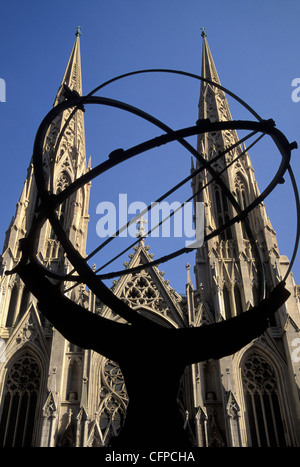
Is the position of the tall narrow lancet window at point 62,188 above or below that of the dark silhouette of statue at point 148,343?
above

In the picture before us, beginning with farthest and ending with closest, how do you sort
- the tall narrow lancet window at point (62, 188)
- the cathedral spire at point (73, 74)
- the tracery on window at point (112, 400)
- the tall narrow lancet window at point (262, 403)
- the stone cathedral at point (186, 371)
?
the cathedral spire at point (73, 74), the tall narrow lancet window at point (62, 188), the tracery on window at point (112, 400), the tall narrow lancet window at point (262, 403), the stone cathedral at point (186, 371)

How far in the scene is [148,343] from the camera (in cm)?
686

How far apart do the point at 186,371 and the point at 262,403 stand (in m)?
3.04

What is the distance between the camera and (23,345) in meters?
20.0

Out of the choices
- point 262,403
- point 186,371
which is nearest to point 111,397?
point 186,371

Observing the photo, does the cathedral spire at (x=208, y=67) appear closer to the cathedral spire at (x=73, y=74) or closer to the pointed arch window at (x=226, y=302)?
the cathedral spire at (x=73, y=74)

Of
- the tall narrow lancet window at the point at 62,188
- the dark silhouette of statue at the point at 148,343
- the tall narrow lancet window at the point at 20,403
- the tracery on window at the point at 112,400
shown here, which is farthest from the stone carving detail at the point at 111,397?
the dark silhouette of statue at the point at 148,343

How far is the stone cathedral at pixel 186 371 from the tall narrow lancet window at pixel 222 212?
3.0 inches

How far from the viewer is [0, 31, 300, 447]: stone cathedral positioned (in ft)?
58.2

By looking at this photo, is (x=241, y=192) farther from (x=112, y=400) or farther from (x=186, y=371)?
(x=112, y=400)

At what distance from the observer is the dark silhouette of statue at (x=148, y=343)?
655cm

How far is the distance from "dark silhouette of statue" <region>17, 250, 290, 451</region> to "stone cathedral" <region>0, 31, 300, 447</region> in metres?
11.4

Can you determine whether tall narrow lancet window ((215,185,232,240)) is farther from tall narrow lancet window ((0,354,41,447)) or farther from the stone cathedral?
tall narrow lancet window ((0,354,41,447))
